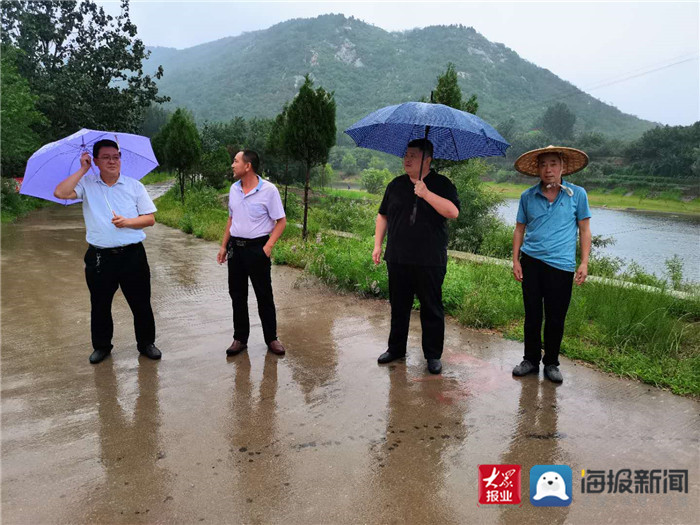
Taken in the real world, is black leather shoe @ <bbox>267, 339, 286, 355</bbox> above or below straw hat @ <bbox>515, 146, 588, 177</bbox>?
below

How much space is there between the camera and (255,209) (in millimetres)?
A: 3896

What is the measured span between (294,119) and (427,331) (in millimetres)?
7686

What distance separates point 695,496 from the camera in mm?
2311

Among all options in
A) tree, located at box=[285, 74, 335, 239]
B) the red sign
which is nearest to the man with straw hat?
the red sign

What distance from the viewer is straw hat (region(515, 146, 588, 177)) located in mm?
3452

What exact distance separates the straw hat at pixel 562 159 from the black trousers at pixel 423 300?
0.99m

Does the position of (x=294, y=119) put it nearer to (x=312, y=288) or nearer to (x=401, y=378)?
(x=312, y=288)

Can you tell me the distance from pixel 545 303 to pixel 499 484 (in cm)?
163

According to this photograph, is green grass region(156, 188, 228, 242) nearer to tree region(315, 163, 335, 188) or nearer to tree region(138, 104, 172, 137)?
tree region(315, 163, 335, 188)

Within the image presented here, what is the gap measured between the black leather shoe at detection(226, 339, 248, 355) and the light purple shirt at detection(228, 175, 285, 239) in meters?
0.93

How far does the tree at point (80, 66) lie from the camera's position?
996 inches

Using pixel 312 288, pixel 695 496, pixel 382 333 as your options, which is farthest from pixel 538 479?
pixel 312 288

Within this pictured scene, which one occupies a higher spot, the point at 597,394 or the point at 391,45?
the point at 391,45

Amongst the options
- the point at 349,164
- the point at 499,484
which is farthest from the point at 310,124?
the point at 349,164
